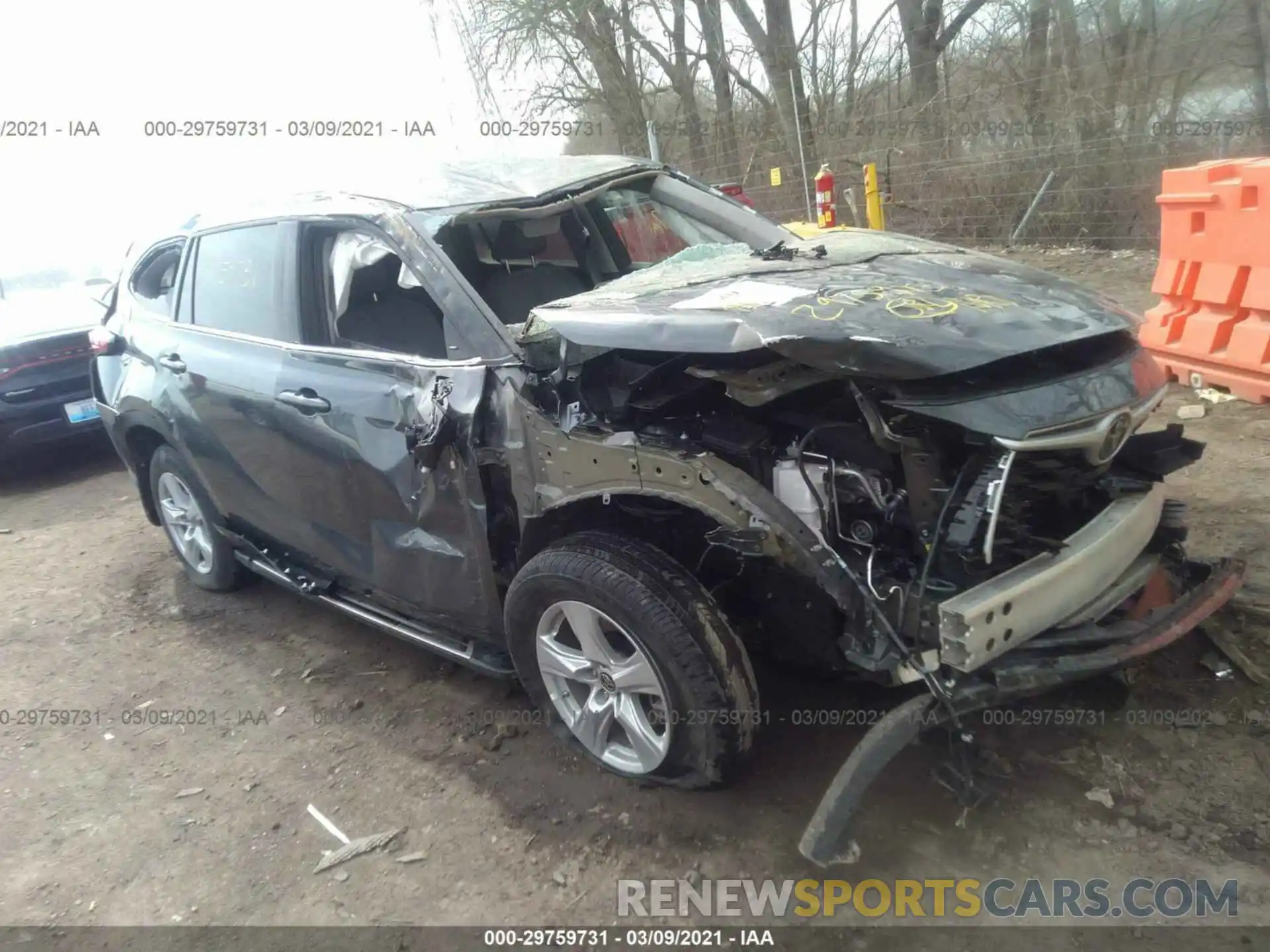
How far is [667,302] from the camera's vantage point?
251 centimetres

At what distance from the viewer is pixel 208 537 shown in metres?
4.41

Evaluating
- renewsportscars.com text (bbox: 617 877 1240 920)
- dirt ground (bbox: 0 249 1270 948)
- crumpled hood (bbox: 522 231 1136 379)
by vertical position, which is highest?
crumpled hood (bbox: 522 231 1136 379)

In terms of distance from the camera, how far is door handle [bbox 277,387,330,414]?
310 cm

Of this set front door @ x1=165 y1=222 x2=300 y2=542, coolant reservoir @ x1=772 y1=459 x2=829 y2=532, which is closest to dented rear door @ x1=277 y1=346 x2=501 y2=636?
front door @ x1=165 y1=222 x2=300 y2=542

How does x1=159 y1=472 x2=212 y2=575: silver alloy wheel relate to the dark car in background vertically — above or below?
below

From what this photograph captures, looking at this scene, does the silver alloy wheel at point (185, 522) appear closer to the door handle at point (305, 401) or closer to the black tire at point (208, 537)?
the black tire at point (208, 537)

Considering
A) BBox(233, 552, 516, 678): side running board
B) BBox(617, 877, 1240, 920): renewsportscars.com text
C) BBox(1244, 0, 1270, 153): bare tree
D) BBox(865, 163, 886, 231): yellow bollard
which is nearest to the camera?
BBox(617, 877, 1240, 920): renewsportscars.com text

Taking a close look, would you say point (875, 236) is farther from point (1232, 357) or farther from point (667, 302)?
point (1232, 357)

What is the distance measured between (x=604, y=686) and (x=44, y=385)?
612cm

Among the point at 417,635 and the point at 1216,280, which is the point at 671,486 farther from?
the point at 1216,280

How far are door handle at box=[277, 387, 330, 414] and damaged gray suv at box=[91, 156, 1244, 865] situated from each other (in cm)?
1

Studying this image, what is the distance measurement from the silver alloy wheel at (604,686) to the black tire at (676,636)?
0.04 m

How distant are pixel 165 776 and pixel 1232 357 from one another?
5347 mm

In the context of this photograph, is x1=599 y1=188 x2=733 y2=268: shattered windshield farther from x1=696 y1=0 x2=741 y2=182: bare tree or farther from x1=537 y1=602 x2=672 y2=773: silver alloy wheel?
x1=696 y1=0 x2=741 y2=182: bare tree
